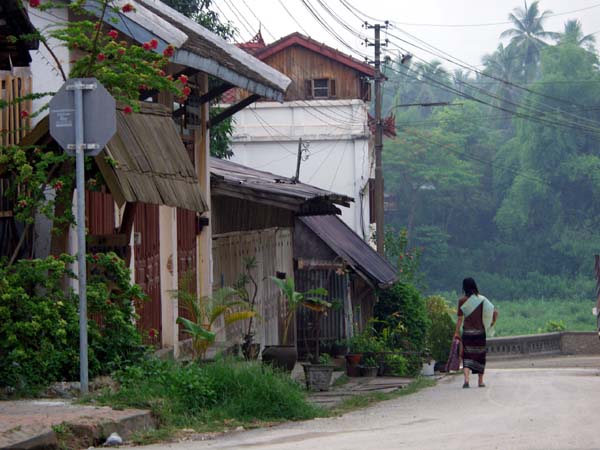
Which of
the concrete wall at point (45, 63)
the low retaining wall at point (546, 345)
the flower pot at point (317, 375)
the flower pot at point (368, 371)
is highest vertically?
the concrete wall at point (45, 63)

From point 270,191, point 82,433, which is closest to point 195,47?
point 270,191

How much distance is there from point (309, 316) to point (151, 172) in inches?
529

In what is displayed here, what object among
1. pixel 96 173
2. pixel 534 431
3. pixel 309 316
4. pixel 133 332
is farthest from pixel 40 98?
pixel 309 316

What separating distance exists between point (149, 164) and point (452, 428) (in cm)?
407

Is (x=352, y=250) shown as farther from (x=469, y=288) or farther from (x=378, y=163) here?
(x=469, y=288)

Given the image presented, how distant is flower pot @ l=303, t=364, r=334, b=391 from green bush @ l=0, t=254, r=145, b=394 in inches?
209

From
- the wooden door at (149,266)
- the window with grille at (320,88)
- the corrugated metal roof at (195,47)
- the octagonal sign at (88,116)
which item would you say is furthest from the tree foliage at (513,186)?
the octagonal sign at (88,116)

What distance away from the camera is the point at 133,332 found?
10.8 meters

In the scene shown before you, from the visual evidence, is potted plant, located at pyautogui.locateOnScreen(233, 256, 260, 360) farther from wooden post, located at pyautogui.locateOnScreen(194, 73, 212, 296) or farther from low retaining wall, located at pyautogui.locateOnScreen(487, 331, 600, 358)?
low retaining wall, located at pyautogui.locateOnScreen(487, 331, 600, 358)

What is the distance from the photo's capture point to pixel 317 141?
3903 cm

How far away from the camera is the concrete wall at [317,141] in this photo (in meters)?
38.9

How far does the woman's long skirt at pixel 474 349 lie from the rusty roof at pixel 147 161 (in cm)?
621

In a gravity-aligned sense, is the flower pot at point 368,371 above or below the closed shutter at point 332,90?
below

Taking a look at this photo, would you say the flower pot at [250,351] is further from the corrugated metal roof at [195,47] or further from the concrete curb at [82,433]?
the concrete curb at [82,433]
